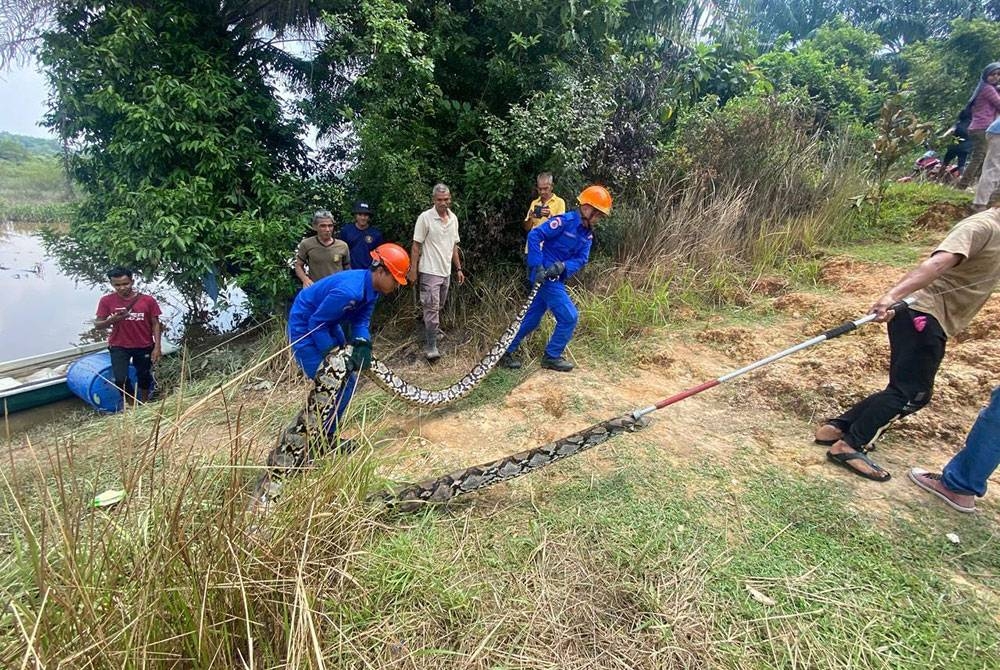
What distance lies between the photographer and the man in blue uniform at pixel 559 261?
14.9 ft

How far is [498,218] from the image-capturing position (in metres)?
6.40

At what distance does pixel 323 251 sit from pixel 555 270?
8.82 ft

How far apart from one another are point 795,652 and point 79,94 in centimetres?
780

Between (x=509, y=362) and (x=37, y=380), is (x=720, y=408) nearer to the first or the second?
(x=509, y=362)

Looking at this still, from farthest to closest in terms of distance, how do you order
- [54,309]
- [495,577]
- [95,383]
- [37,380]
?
1. [54,309]
2. [37,380]
3. [95,383]
4. [495,577]

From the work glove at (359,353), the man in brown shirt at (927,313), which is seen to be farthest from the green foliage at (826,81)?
the work glove at (359,353)

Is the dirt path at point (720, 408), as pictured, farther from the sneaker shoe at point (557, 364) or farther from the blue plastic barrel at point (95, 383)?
the blue plastic barrel at point (95, 383)

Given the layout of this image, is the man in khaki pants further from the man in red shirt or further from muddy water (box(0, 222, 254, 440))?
the man in red shirt

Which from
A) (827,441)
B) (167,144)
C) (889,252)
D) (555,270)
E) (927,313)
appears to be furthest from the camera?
(889,252)

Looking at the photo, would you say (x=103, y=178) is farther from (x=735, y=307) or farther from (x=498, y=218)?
(x=735, y=307)

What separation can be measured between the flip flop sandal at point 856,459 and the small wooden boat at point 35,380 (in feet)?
25.0

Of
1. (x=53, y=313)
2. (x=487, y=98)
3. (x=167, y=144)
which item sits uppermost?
(x=487, y=98)

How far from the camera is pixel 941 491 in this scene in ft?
8.89

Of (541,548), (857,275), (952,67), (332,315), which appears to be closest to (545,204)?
(332,315)
